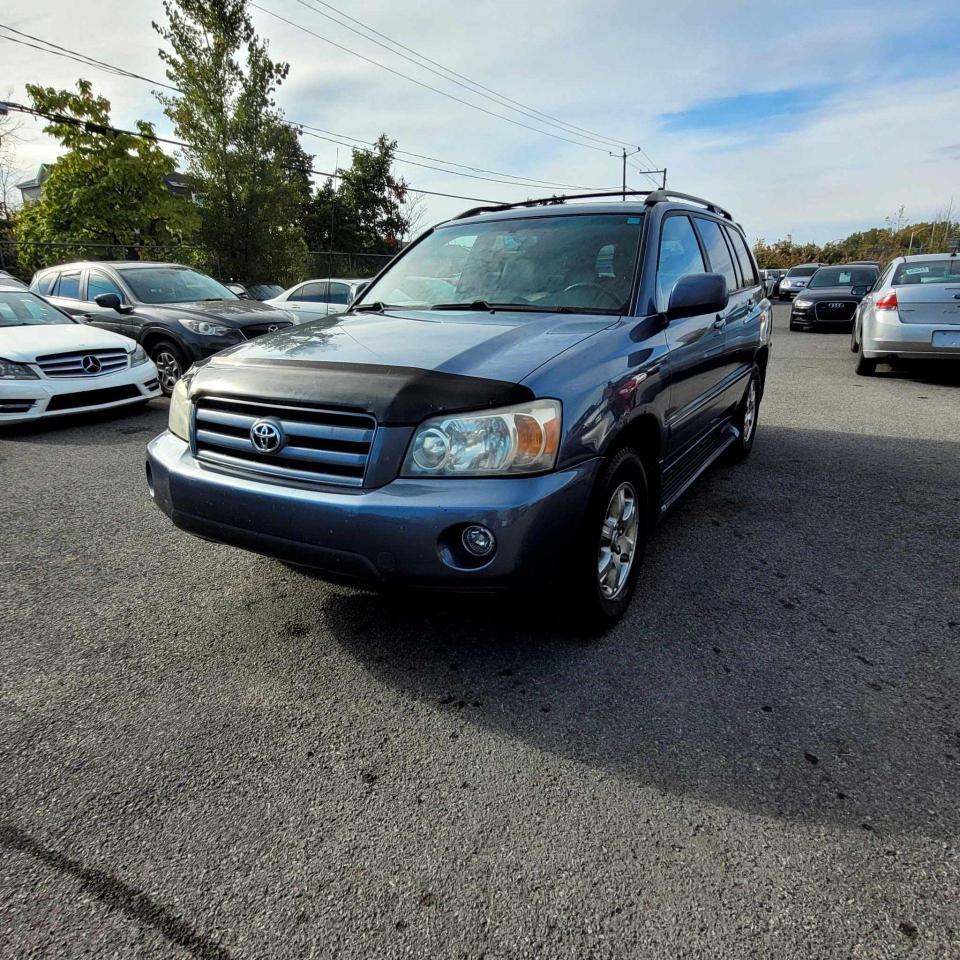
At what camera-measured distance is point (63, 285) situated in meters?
9.34

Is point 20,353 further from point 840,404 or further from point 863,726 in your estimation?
point 840,404

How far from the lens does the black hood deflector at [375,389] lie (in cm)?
224

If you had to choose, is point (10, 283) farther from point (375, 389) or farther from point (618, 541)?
point (618, 541)

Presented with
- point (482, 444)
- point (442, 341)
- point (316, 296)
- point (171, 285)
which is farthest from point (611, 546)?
point (316, 296)

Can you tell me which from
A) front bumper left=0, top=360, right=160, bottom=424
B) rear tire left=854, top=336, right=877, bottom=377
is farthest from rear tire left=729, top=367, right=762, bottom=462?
front bumper left=0, top=360, right=160, bottom=424

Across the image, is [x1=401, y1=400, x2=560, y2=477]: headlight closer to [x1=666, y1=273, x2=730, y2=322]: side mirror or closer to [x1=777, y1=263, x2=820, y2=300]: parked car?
[x1=666, y1=273, x2=730, y2=322]: side mirror

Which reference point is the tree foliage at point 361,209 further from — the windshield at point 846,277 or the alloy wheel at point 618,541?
the alloy wheel at point 618,541

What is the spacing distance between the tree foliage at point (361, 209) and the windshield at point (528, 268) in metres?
39.3

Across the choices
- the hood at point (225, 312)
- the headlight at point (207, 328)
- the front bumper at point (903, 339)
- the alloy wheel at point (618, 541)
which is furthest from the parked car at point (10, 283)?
the front bumper at point (903, 339)

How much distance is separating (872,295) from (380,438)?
31.3 feet

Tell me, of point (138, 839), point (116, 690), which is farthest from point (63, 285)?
point (138, 839)

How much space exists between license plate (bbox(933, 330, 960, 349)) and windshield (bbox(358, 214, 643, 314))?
653cm

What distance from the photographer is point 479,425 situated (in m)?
2.23

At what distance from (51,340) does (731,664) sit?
23.7ft
